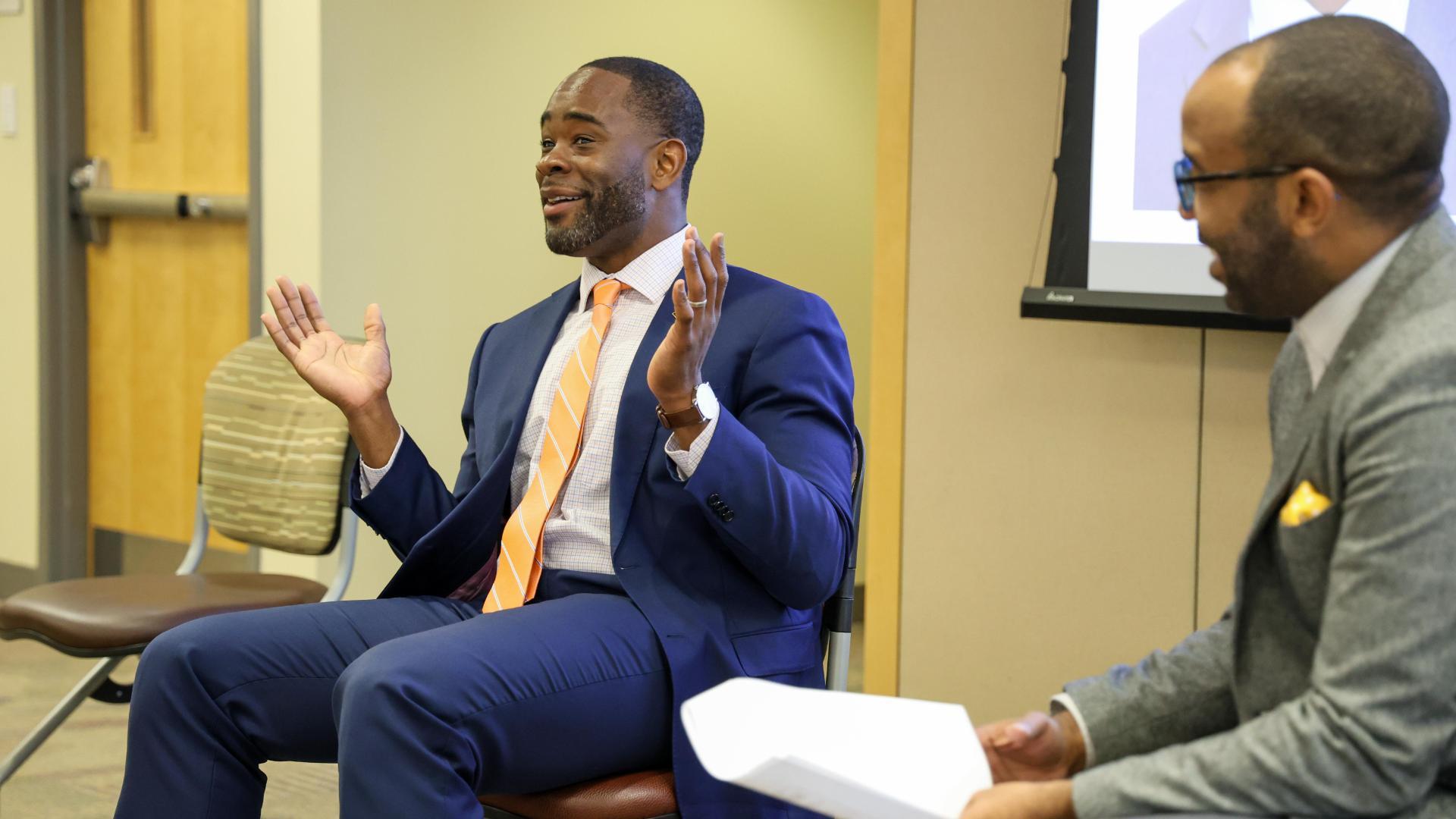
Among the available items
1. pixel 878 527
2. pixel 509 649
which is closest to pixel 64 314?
pixel 878 527

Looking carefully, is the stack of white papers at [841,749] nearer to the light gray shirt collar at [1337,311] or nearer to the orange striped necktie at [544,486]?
the light gray shirt collar at [1337,311]

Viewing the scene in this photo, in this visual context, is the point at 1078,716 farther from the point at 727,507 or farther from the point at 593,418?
the point at 593,418

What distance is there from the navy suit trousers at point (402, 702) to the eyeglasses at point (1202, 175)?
3.04 feet

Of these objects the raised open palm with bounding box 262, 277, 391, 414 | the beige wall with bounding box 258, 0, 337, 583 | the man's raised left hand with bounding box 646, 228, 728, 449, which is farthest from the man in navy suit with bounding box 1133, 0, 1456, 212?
the beige wall with bounding box 258, 0, 337, 583

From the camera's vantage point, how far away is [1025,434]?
2916 millimetres

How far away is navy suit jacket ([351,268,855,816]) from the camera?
1796mm

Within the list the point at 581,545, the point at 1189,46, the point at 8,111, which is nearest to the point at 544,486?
the point at 581,545

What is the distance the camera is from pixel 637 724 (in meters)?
1.82

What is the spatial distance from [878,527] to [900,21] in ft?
3.45

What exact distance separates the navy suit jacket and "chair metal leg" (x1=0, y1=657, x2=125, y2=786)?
0.87 m

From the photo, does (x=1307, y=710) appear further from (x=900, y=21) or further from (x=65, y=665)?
(x=65, y=665)

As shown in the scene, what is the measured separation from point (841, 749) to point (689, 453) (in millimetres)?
643

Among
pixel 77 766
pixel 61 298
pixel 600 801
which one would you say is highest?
pixel 61 298

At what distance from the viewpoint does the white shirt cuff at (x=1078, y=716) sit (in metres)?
1.37
